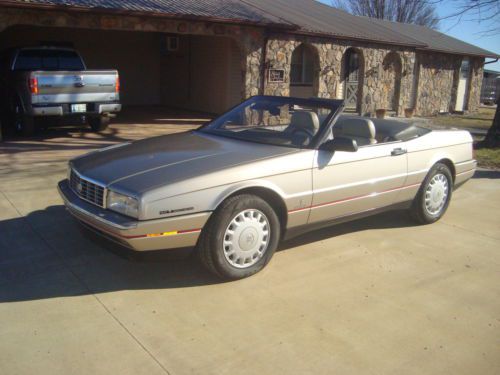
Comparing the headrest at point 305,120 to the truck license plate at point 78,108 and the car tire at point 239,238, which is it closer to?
the car tire at point 239,238

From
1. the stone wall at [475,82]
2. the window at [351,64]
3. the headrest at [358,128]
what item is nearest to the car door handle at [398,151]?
the headrest at [358,128]

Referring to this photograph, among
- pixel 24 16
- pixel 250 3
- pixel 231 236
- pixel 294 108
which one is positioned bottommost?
pixel 231 236

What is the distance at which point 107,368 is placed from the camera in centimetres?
293

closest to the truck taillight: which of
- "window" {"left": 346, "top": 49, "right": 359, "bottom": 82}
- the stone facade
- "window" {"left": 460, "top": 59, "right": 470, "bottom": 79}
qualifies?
"window" {"left": 346, "top": 49, "right": 359, "bottom": 82}

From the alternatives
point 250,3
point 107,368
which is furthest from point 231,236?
point 250,3

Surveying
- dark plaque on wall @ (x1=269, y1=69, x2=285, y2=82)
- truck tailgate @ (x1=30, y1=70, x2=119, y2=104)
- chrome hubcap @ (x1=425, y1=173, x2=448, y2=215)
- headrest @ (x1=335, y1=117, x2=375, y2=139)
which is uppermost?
dark plaque on wall @ (x1=269, y1=69, x2=285, y2=82)

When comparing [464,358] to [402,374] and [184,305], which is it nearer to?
[402,374]

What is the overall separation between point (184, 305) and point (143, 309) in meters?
0.30

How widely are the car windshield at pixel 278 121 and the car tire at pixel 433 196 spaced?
4.99ft

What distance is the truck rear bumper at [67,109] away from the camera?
10.1m

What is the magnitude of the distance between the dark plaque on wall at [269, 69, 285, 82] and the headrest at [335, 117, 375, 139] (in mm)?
9416

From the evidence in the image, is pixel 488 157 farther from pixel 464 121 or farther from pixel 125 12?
pixel 464 121

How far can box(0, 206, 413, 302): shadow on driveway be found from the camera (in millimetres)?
3871

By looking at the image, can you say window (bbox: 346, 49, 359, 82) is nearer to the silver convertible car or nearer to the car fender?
the silver convertible car
